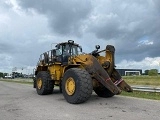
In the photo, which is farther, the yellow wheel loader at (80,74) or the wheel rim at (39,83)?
the wheel rim at (39,83)

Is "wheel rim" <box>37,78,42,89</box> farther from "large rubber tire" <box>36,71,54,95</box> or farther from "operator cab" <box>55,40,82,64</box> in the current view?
"operator cab" <box>55,40,82,64</box>

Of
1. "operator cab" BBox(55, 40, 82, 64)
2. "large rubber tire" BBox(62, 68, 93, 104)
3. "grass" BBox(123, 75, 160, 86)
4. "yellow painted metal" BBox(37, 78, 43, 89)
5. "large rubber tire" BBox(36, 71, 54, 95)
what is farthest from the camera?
"grass" BBox(123, 75, 160, 86)

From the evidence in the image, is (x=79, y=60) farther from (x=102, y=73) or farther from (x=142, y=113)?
(x=142, y=113)

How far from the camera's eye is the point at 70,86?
486 inches

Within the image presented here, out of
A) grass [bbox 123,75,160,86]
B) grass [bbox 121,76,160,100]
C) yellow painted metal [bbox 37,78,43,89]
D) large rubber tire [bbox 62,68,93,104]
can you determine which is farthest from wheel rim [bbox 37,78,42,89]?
grass [bbox 123,75,160,86]

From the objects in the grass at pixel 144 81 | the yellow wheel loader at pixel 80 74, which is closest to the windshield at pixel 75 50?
the yellow wheel loader at pixel 80 74

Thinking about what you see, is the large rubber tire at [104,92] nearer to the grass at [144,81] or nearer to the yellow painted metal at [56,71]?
the yellow painted metal at [56,71]

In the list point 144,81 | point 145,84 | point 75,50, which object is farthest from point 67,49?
point 144,81

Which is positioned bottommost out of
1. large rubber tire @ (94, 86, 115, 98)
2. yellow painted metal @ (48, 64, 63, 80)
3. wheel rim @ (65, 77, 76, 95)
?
large rubber tire @ (94, 86, 115, 98)

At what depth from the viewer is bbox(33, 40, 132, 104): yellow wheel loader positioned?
37.8 feet

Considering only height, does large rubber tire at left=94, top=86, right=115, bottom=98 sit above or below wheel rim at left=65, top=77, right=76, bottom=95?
below

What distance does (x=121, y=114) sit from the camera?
916cm

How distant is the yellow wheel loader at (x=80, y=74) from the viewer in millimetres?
11531

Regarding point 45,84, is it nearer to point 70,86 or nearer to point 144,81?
point 70,86
